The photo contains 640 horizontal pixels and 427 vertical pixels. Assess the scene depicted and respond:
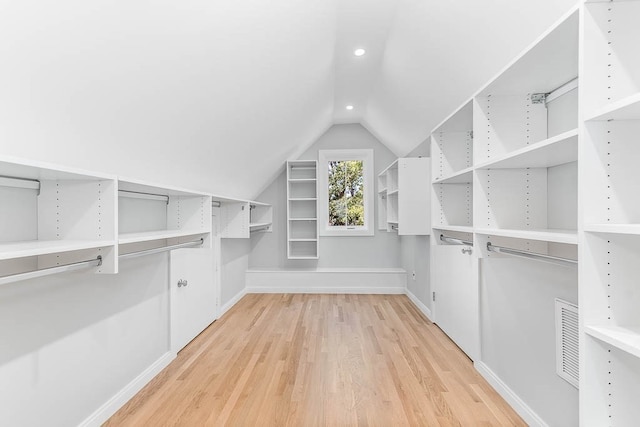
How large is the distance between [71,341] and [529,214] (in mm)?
2481

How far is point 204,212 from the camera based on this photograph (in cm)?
277

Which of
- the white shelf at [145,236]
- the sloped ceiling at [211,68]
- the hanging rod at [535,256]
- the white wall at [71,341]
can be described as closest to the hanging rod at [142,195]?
the sloped ceiling at [211,68]

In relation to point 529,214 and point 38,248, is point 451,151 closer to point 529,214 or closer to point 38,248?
point 529,214

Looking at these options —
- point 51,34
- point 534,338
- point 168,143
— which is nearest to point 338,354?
point 534,338

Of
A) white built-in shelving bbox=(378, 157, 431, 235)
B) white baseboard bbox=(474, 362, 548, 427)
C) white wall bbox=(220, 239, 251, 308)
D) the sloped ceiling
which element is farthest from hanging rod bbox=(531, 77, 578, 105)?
white wall bbox=(220, 239, 251, 308)

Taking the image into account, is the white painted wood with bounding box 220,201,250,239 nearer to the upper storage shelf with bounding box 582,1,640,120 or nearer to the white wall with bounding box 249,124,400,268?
the white wall with bounding box 249,124,400,268

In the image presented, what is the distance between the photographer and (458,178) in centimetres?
242

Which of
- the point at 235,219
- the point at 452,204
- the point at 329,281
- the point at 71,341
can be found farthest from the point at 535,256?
the point at 329,281

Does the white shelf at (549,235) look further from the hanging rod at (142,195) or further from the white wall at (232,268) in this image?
the white wall at (232,268)

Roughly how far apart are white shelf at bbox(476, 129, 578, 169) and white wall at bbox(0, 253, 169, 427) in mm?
2197

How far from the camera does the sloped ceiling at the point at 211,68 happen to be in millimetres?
1226

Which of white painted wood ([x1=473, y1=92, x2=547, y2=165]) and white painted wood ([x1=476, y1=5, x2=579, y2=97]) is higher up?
white painted wood ([x1=476, y1=5, x2=579, y2=97])

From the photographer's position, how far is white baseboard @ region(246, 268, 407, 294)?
5.12 meters

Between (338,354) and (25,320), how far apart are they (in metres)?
2.11
